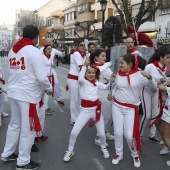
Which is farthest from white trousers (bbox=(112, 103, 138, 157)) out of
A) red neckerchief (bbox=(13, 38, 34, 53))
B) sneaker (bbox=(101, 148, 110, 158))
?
red neckerchief (bbox=(13, 38, 34, 53))

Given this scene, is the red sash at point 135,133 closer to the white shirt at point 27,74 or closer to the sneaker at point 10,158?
the white shirt at point 27,74

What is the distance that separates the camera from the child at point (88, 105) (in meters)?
4.15

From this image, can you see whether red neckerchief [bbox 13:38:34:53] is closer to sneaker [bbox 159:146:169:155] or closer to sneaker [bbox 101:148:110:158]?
sneaker [bbox 101:148:110:158]

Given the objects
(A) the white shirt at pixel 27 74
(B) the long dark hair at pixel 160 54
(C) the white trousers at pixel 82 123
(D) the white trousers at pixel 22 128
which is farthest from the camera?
(B) the long dark hair at pixel 160 54

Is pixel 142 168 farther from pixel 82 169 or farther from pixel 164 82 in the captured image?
pixel 164 82

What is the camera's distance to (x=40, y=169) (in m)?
3.88

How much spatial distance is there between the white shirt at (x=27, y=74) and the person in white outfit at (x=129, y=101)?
1.13m

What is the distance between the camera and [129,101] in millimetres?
3924

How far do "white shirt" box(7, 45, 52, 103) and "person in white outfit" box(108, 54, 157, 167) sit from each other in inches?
44.6

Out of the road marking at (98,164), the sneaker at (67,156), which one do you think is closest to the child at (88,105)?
the sneaker at (67,156)

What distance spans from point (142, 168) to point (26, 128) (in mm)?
1859

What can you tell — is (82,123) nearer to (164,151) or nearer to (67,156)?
(67,156)

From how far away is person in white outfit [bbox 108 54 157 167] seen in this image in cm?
389

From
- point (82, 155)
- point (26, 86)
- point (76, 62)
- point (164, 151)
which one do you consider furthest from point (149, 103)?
point (26, 86)
